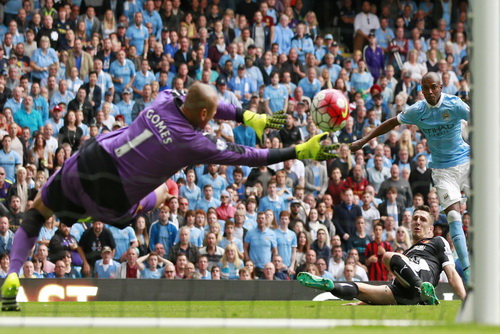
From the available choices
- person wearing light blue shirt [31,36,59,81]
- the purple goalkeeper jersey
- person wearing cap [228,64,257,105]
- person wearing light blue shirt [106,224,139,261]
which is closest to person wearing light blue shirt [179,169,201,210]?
person wearing light blue shirt [106,224,139,261]

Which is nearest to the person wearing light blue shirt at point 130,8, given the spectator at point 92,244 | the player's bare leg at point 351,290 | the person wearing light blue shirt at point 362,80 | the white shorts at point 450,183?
the person wearing light blue shirt at point 362,80

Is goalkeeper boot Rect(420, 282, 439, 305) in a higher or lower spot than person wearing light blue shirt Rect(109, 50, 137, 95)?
lower

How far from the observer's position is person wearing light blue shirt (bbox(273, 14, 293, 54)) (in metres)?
19.7

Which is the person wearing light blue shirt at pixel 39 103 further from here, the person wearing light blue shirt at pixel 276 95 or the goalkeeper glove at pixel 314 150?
the goalkeeper glove at pixel 314 150

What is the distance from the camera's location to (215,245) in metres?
13.6

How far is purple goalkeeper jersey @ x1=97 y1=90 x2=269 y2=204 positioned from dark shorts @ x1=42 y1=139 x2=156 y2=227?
0.10m

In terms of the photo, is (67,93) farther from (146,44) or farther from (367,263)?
(367,263)

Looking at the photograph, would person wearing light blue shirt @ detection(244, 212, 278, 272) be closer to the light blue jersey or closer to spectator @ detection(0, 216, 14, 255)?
spectator @ detection(0, 216, 14, 255)

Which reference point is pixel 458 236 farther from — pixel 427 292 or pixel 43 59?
pixel 43 59

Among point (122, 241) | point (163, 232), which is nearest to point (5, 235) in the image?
point (122, 241)

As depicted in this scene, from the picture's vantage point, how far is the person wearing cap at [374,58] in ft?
66.0

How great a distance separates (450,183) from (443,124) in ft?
2.24

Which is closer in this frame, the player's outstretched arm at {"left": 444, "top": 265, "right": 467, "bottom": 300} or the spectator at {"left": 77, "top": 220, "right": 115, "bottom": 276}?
the player's outstretched arm at {"left": 444, "top": 265, "right": 467, "bottom": 300}

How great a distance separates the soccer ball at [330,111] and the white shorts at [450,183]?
61.4 inches
